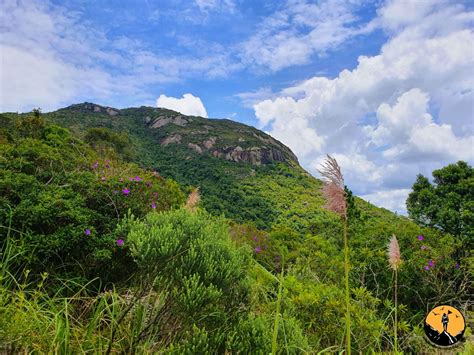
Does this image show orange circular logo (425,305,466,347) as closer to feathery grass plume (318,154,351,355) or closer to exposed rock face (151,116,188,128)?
feathery grass plume (318,154,351,355)

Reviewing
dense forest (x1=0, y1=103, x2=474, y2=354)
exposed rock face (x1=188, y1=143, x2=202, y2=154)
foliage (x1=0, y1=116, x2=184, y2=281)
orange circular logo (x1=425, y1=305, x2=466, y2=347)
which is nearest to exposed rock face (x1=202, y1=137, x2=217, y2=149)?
exposed rock face (x1=188, y1=143, x2=202, y2=154)

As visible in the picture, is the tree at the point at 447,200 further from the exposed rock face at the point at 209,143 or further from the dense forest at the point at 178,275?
the exposed rock face at the point at 209,143

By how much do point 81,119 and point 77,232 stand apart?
85717 mm

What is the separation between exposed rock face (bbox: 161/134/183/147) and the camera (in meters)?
88.2

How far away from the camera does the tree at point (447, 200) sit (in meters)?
18.1

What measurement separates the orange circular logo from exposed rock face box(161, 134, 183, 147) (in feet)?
285

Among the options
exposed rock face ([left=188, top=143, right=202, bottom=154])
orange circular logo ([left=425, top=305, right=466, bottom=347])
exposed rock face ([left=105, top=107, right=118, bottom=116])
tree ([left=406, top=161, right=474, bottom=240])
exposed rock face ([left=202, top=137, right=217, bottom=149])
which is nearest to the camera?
orange circular logo ([left=425, top=305, right=466, bottom=347])

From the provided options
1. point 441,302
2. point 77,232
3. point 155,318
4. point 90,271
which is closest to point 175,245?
point 155,318

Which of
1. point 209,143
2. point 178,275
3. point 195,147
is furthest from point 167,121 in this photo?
point 178,275

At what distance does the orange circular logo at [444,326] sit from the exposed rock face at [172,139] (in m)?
87.0

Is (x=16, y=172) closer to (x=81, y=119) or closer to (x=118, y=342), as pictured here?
(x=118, y=342)

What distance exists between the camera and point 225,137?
308ft

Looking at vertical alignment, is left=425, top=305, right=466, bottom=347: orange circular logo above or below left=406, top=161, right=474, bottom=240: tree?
below

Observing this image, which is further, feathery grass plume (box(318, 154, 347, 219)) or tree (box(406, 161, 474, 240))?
tree (box(406, 161, 474, 240))
